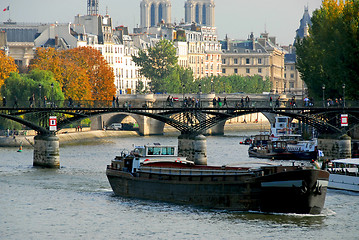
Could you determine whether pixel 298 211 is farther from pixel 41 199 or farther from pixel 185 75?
pixel 185 75

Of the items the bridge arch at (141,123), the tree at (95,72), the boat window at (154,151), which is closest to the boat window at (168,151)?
the boat window at (154,151)

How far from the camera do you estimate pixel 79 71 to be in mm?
144875

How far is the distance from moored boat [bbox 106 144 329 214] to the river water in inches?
25.8

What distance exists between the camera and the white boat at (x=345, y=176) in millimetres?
70500

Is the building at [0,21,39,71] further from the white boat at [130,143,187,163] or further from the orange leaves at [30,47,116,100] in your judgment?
the white boat at [130,143,187,163]

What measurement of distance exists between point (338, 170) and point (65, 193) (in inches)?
795

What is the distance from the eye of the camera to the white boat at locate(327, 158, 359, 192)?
70500mm

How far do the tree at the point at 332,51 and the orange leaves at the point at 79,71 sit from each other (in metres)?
37.8

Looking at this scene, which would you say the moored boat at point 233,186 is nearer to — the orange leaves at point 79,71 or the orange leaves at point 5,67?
the orange leaves at point 79,71

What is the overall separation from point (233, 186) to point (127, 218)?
21.8 feet

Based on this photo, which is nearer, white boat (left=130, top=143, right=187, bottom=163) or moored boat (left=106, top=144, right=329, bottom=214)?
moored boat (left=106, top=144, right=329, bottom=214)

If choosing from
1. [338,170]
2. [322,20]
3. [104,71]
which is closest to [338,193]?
[338,170]

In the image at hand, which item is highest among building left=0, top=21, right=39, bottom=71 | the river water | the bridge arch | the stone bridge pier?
building left=0, top=21, right=39, bottom=71

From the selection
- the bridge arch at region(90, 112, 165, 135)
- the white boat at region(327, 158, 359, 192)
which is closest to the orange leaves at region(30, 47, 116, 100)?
the bridge arch at region(90, 112, 165, 135)
